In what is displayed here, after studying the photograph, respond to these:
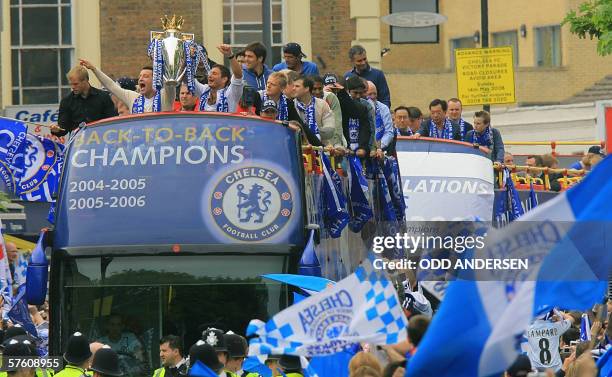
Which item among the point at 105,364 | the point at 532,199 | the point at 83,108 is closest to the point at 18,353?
the point at 105,364

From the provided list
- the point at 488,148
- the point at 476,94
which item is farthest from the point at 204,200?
the point at 476,94

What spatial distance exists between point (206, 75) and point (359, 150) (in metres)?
1.65

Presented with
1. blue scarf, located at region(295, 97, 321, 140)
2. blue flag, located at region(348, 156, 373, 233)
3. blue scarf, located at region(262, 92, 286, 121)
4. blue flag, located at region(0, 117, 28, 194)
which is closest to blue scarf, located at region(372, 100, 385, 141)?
blue flag, located at region(348, 156, 373, 233)

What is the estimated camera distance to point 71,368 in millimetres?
13633

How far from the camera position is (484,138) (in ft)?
81.1

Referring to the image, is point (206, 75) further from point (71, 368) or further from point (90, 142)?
point (71, 368)

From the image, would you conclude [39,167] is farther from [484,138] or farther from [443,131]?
[484,138]

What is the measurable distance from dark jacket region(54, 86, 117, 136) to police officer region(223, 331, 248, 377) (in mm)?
4799

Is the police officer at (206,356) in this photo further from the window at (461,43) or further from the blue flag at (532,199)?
the window at (461,43)

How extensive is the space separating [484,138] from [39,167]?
6.23m

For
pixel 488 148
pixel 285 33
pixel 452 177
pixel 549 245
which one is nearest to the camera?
pixel 549 245

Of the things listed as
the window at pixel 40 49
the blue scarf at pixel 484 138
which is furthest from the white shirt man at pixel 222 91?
the window at pixel 40 49

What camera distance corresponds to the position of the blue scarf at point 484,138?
2455cm

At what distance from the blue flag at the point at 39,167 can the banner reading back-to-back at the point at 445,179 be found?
4.13 meters
